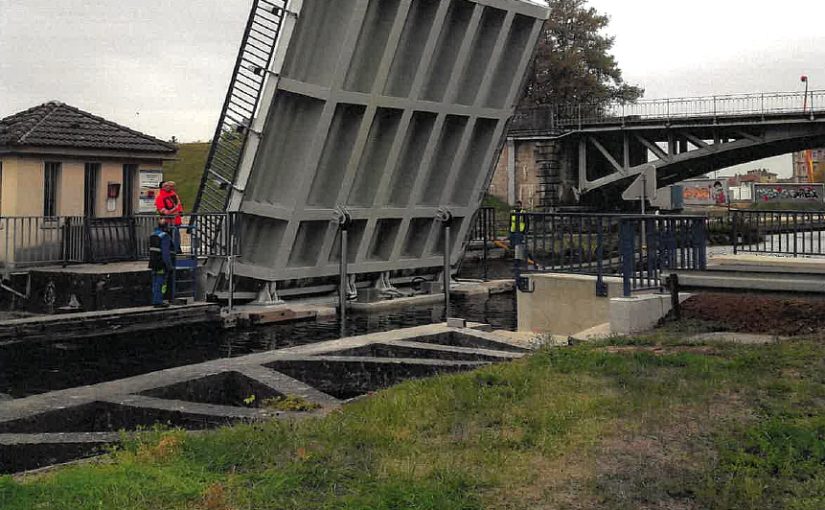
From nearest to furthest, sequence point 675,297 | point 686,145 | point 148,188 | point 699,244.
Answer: point 675,297 → point 699,244 → point 148,188 → point 686,145

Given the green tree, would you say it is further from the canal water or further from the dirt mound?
the dirt mound

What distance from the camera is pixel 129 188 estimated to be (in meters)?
17.5

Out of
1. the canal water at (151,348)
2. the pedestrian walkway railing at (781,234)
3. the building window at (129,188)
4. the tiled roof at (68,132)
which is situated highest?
the tiled roof at (68,132)

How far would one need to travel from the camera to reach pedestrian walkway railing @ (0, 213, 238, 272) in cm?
1496

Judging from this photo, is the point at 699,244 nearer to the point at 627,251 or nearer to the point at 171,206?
the point at 627,251

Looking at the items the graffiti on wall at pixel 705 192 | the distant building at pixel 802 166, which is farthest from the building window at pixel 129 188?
the distant building at pixel 802 166

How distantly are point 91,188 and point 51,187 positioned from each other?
925mm

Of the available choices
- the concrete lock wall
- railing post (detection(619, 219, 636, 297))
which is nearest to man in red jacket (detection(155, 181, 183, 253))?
the concrete lock wall

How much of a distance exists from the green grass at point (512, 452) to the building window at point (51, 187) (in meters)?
11.6

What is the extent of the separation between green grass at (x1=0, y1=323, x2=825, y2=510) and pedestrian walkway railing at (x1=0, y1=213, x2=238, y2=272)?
1001cm

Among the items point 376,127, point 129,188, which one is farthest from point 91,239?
point 376,127

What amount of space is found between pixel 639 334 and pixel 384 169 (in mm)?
9165

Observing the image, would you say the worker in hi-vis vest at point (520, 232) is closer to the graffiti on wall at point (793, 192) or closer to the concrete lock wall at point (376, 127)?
the concrete lock wall at point (376, 127)

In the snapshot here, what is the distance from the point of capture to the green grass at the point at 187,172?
175 feet
